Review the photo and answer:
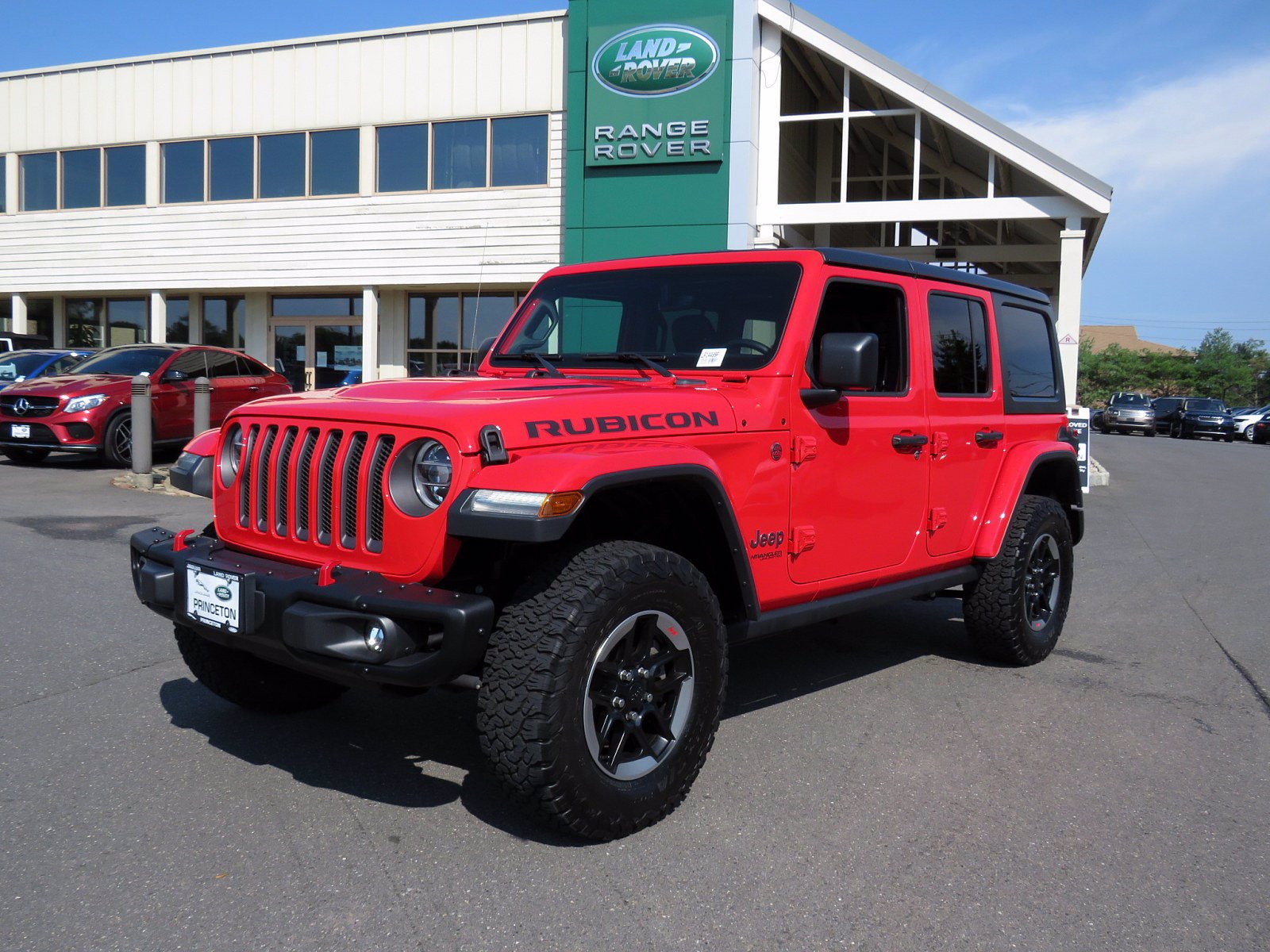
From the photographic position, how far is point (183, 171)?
21953 mm

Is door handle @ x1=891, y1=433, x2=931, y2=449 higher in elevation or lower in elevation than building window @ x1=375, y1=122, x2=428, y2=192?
lower

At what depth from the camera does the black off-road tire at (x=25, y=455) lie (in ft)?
44.3

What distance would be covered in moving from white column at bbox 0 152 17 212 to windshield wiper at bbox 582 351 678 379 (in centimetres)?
2441

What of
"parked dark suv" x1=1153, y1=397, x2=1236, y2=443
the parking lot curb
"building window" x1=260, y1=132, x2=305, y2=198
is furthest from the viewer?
"parked dark suv" x1=1153, y1=397, x2=1236, y2=443

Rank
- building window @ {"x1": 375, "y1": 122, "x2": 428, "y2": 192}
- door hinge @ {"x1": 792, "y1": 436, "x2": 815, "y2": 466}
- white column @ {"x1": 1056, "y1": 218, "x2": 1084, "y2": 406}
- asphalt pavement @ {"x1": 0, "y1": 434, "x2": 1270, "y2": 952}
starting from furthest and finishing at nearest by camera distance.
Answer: building window @ {"x1": 375, "y1": 122, "x2": 428, "y2": 192}
white column @ {"x1": 1056, "y1": 218, "x2": 1084, "y2": 406}
door hinge @ {"x1": 792, "y1": 436, "x2": 815, "y2": 466}
asphalt pavement @ {"x1": 0, "y1": 434, "x2": 1270, "y2": 952}

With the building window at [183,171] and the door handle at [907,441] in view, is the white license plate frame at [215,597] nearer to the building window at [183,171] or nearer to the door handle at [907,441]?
the door handle at [907,441]

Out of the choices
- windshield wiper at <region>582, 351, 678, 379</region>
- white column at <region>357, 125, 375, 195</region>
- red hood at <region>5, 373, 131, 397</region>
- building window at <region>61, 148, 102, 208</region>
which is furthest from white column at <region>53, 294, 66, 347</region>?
windshield wiper at <region>582, 351, 678, 379</region>

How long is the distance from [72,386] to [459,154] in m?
9.17

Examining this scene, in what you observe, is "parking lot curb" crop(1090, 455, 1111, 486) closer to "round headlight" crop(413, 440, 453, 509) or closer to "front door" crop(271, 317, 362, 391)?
"front door" crop(271, 317, 362, 391)

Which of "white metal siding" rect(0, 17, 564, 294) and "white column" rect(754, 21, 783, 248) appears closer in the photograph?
"white column" rect(754, 21, 783, 248)

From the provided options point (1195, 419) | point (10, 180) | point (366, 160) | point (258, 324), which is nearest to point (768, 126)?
point (366, 160)

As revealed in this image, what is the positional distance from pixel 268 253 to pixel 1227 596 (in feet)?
61.2

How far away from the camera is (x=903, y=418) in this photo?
4578 millimetres

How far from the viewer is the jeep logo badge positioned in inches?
675
